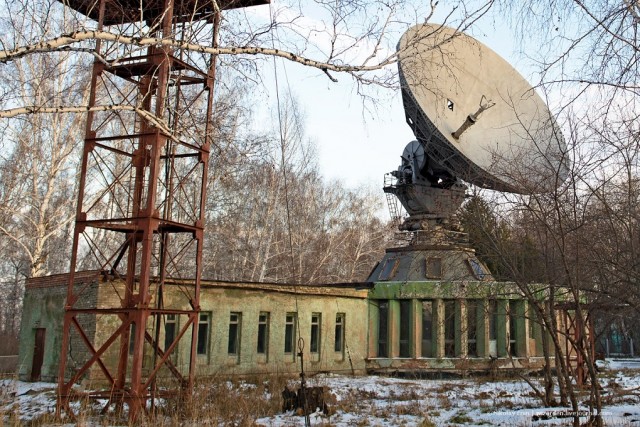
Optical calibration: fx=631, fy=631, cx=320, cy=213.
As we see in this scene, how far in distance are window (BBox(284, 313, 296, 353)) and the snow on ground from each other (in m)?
3.18

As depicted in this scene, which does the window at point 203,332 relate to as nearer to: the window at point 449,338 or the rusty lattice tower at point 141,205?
the rusty lattice tower at point 141,205

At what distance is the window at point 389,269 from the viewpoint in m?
24.2

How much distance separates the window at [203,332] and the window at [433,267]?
8.57 m

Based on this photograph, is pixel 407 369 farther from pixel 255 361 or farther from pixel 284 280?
pixel 284 280

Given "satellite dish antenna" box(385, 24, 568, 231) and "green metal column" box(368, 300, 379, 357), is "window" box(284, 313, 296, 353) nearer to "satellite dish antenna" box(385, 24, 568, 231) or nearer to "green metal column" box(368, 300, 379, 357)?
"green metal column" box(368, 300, 379, 357)

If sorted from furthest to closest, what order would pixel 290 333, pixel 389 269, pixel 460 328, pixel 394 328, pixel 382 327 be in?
1. pixel 389 269
2. pixel 382 327
3. pixel 394 328
4. pixel 460 328
5. pixel 290 333

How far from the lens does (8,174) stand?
2305cm

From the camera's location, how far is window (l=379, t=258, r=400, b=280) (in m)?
24.2

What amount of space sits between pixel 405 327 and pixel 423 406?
33.9 feet

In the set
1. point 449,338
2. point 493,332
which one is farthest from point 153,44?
point 493,332

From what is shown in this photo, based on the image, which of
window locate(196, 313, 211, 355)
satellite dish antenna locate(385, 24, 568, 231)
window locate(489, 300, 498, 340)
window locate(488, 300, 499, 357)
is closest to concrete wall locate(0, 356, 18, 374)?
window locate(196, 313, 211, 355)

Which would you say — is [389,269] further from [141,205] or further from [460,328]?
[141,205]

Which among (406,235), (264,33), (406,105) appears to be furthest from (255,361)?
(264,33)

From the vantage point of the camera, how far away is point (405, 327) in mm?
23656
